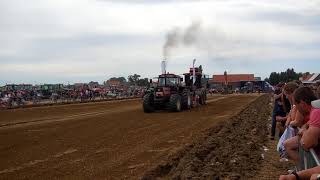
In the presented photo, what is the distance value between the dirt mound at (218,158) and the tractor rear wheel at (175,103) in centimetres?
1087

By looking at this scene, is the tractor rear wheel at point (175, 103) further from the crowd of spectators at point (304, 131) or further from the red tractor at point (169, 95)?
the crowd of spectators at point (304, 131)

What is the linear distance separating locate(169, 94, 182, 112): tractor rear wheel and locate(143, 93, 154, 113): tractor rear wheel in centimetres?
107

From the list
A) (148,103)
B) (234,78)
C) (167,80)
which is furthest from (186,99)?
(234,78)

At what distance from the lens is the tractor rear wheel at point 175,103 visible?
27969 millimetres

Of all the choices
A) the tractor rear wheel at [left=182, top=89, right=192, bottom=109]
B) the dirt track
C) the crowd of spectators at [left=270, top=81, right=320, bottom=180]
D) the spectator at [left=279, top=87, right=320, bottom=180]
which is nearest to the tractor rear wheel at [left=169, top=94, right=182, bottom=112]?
the tractor rear wheel at [left=182, top=89, right=192, bottom=109]

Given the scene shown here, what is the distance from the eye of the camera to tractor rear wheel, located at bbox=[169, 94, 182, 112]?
28.0m

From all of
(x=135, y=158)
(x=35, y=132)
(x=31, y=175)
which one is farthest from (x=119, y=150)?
(x=35, y=132)

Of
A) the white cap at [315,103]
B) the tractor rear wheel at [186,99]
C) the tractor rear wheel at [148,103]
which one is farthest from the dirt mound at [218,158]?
the tractor rear wheel at [186,99]

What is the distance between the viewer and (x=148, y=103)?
28266 millimetres

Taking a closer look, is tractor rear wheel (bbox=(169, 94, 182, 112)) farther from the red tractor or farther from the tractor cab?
the tractor cab

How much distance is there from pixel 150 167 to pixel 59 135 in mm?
6924

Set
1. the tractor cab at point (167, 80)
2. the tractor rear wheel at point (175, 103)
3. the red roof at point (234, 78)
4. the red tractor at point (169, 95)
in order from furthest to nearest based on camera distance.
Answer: the red roof at point (234, 78)
the tractor cab at point (167, 80)
the red tractor at point (169, 95)
the tractor rear wheel at point (175, 103)

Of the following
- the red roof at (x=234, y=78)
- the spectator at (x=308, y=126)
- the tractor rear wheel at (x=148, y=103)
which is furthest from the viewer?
the red roof at (x=234, y=78)

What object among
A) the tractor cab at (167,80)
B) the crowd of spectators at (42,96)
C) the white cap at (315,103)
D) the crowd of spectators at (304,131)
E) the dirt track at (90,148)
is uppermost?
the tractor cab at (167,80)
